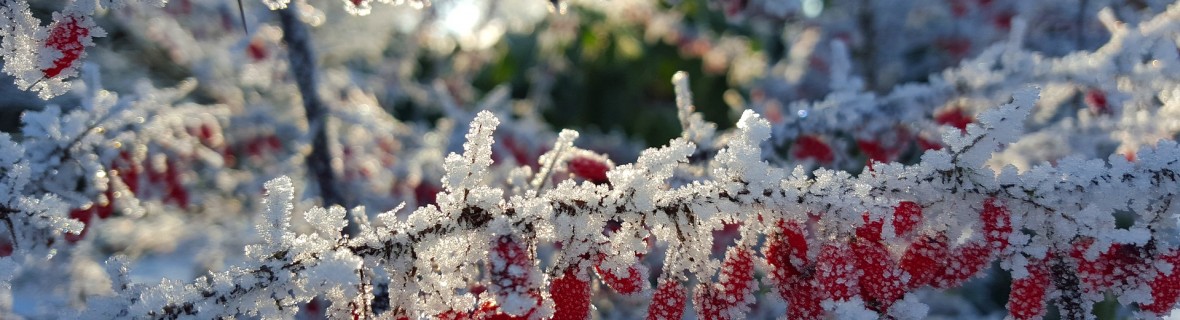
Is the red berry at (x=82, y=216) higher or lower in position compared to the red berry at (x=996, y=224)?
lower

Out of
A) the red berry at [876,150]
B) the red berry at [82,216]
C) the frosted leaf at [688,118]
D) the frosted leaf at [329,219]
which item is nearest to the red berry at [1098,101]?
the red berry at [876,150]

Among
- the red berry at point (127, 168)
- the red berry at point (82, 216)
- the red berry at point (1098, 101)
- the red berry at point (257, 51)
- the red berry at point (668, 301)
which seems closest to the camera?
the red berry at point (668, 301)

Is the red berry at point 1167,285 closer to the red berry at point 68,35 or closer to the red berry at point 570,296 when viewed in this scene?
the red berry at point 570,296

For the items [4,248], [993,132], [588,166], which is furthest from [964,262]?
[4,248]

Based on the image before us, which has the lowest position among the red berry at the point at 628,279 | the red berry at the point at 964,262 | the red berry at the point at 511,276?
the red berry at the point at 511,276

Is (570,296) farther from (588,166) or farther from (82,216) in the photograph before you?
(82,216)
